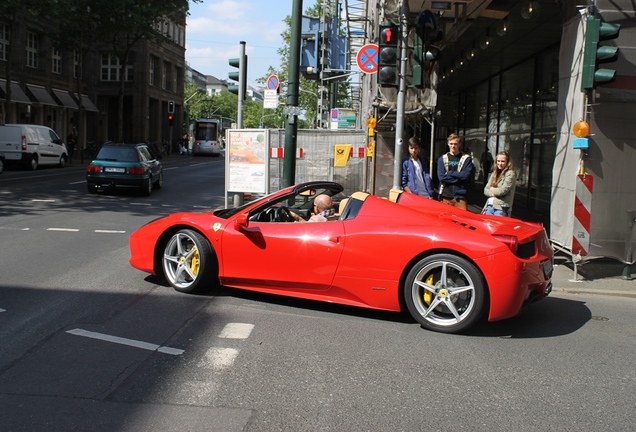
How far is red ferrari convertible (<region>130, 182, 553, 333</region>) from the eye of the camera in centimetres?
542

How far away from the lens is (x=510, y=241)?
543cm

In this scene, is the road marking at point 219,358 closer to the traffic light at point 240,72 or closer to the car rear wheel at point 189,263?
the car rear wheel at point 189,263

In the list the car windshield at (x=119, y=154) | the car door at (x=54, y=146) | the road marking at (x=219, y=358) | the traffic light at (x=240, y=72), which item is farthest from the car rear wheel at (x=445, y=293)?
the car door at (x=54, y=146)

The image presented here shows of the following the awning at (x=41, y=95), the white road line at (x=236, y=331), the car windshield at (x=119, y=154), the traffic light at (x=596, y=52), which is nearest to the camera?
the white road line at (x=236, y=331)

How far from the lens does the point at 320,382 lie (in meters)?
4.29

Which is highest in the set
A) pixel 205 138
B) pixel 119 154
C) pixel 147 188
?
pixel 205 138

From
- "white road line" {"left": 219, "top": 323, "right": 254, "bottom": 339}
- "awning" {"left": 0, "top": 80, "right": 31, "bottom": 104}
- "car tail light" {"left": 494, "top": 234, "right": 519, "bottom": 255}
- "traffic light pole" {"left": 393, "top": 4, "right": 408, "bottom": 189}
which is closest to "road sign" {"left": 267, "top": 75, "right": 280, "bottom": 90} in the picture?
"traffic light pole" {"left": 393, "top": 4, "right": 408, "bottom": 189}

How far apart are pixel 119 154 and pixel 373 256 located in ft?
47.1

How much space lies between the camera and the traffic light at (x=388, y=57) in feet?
33.6

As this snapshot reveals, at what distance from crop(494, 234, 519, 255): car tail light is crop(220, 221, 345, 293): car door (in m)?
1.40

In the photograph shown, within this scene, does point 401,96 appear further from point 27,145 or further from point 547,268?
point 27,145

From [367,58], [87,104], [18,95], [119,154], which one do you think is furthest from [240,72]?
[87,104]

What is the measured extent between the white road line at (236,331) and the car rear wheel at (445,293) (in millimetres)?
1418

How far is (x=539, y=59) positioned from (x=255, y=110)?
400 feet
